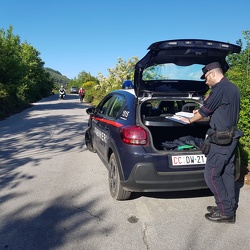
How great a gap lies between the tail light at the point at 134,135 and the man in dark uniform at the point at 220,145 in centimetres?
65

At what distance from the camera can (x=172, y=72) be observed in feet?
14.1

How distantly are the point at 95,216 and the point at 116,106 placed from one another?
188cm

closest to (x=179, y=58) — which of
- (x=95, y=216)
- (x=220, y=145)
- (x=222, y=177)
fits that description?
(x=220, y=145)

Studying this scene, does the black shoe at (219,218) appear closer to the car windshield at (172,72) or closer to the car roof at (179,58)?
the car roof at (179,58)

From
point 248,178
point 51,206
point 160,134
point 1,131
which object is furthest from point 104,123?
point 1,131

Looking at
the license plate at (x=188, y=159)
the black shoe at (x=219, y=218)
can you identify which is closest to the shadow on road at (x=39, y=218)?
the license plate at (x=188, y=159)

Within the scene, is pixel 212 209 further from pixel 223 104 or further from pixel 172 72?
pixel 172 72

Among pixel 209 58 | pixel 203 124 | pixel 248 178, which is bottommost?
pixel 248 178

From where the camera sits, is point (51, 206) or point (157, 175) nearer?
point (157, 175)

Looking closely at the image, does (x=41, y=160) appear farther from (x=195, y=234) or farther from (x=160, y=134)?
(x=195, y=234)

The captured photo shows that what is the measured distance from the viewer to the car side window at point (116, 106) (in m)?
4.26

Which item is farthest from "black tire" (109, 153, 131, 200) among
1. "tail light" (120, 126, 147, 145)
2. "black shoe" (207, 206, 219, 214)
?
"black shoe" (207, 206, 219, 214)

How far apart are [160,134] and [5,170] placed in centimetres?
321

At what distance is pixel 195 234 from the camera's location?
3.01 meters
